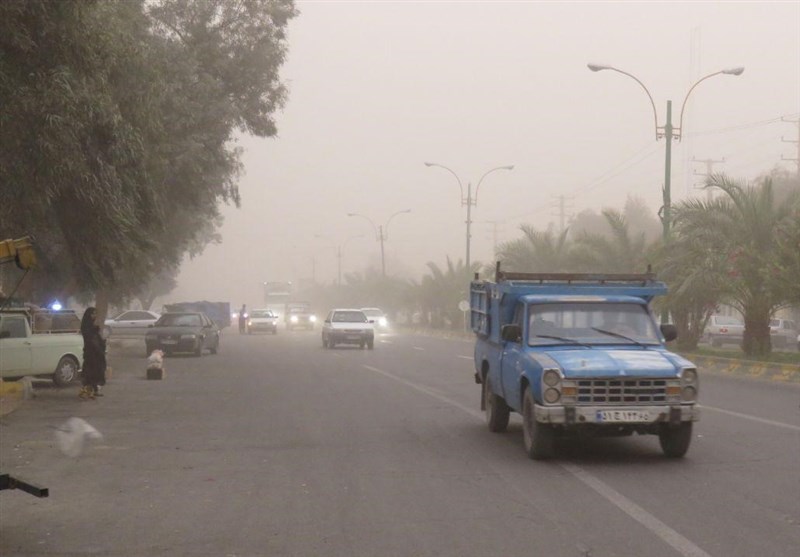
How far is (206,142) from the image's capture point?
28.8 m

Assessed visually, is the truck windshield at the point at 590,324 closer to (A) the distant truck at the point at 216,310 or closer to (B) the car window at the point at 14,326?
(B) the car window at the point at 14,326

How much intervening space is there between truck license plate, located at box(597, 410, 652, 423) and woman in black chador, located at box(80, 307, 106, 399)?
38.6ft

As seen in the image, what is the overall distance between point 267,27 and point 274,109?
244 cm

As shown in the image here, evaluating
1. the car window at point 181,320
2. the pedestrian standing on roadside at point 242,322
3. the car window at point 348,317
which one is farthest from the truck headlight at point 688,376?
the pedestrian standing on roadside at point 242,322

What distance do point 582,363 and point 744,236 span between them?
73.9 ft

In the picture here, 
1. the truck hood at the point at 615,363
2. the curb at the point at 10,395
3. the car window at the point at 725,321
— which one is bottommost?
the curb at the point at 10,395

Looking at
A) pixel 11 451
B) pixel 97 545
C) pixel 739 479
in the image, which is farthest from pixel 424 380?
pixel 97 545

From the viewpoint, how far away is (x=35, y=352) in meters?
22.4

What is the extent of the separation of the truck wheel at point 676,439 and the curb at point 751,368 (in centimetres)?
1545

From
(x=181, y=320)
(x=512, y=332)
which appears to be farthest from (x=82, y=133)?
(x=181, y=320)

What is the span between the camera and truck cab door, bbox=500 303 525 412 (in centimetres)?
1305

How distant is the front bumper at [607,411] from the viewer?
11.8m

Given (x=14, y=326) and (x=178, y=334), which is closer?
(x=14, y=326)

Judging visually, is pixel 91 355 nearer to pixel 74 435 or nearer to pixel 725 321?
pixel 74 435
